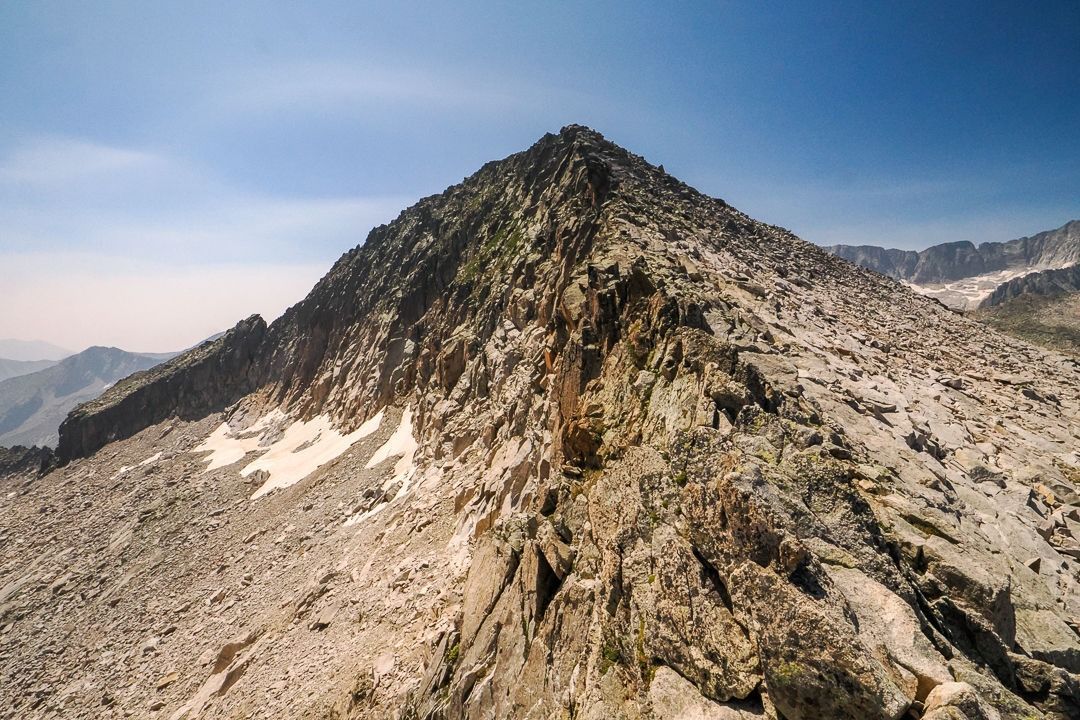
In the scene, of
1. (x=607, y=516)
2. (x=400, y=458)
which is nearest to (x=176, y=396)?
(x=400, y=458)

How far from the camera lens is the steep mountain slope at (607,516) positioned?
25.8ft

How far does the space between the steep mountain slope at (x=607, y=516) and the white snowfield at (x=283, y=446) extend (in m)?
0.63

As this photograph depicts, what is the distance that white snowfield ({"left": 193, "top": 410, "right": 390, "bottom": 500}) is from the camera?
46.1 m

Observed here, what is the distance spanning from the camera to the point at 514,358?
3391cm

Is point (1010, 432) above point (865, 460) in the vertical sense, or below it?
below

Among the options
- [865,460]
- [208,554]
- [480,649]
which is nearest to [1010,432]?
[865,460]

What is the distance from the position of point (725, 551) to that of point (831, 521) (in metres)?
2.30

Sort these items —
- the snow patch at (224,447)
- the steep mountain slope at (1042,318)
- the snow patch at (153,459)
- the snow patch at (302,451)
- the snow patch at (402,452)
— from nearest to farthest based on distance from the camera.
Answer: the snow patch at (402,452) → the snow patch at (302,451) → the snow patch at (224,447) → the snow patch at (153,459) → the steep mountain slope at (1042,318)

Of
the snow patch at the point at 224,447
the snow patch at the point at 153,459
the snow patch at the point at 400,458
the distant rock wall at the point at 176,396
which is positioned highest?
the distant rock wall at the point at 176,396

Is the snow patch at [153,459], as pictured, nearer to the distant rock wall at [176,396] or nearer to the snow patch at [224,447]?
the snow patch at [224,447]

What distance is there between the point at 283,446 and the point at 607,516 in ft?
180

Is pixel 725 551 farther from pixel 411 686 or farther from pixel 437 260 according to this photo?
pixel 437 260

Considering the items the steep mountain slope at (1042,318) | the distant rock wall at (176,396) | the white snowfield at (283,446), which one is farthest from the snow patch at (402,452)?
the steep mountain slope at (1042,318)

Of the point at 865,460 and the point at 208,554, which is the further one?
the point at 208,554
